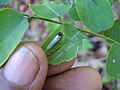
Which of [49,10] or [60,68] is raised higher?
[49,10]

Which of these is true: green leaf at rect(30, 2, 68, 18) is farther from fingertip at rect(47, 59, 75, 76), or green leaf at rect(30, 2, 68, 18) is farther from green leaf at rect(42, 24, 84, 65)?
fingertip at rect(47, 59, 75, 76)

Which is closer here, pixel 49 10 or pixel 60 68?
pixel 49 10

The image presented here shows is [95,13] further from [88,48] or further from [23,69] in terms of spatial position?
[88,48]

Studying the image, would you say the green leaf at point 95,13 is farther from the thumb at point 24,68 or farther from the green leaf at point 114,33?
the thumb at point 24,68

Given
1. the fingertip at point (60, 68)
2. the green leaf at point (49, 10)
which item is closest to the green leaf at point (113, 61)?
the green leaf at point (49, 10)

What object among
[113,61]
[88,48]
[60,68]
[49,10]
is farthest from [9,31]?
[88,48]

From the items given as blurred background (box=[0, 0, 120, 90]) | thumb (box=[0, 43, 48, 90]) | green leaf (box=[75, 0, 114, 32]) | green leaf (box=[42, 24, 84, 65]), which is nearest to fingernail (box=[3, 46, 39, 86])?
thumb (box=[0, 43, 48, 90])

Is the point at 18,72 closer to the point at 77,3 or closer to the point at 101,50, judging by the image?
the point at 77,3
